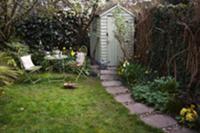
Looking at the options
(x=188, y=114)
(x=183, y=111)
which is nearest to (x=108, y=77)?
(x=183, y=111)

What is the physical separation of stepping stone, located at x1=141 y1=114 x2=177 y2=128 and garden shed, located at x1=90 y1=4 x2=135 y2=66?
3.99m

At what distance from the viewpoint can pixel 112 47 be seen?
8492 mm

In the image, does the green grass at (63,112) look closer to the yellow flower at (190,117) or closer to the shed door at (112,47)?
the yellow flower at (190,117)

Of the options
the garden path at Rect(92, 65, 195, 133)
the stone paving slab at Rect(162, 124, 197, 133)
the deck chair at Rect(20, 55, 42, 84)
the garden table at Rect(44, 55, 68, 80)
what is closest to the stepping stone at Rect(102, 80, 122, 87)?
the garden path at Rect(92, 65, 195, 133)

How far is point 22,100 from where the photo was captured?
5535 mm

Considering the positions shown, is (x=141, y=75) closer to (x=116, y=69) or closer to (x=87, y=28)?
(x=116, y=69)

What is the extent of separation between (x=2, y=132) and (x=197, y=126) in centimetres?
321

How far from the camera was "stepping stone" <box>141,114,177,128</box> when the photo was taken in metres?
4.34

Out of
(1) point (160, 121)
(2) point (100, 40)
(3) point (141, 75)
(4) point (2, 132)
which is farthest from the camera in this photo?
(2) point (100, 40)

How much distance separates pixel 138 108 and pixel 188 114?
113 cm

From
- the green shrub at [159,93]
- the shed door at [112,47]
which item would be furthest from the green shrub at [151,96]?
the shed door at [112,47]

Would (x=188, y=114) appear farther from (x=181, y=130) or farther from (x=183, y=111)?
(x=181, y=130)

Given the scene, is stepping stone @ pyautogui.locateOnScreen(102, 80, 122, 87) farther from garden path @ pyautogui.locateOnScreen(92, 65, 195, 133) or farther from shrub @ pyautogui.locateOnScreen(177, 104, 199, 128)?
shrub @ pyautogui.locateOnScreen(177, 104, 199, 128)

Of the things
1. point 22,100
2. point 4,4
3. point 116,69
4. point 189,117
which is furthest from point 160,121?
point 4,4
